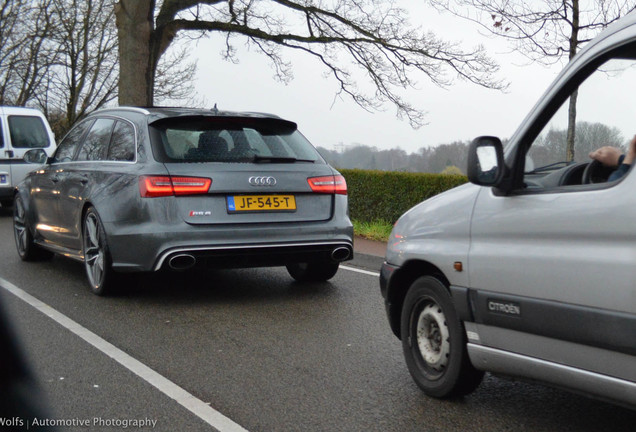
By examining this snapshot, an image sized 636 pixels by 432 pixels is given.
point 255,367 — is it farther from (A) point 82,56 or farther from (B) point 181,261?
(A) point 82,56

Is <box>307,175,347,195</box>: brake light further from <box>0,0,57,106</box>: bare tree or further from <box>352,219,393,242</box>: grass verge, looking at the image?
<box>0,0,57,106</box>: bare tree

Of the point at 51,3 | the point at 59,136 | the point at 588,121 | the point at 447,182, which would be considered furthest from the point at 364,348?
the point at 51,3

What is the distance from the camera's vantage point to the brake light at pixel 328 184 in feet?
24.5

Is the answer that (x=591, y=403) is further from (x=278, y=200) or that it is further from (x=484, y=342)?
(x=278, y=200)

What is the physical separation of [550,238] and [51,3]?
126 ft

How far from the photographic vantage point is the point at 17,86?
136 feet

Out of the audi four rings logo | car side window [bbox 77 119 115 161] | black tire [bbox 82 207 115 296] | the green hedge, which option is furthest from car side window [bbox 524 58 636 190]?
the green hedge

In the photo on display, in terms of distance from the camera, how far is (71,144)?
9.05m

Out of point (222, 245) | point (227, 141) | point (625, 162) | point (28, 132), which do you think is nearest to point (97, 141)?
point (227, 141)

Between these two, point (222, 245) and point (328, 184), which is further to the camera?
point (328, 184)

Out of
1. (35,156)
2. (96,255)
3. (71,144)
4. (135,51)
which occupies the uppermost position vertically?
(135,51)

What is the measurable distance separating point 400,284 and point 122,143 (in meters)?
3.66

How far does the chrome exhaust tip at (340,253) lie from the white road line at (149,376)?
2261 mm

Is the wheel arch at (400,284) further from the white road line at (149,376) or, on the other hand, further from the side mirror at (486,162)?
the white road line at (149,376)
